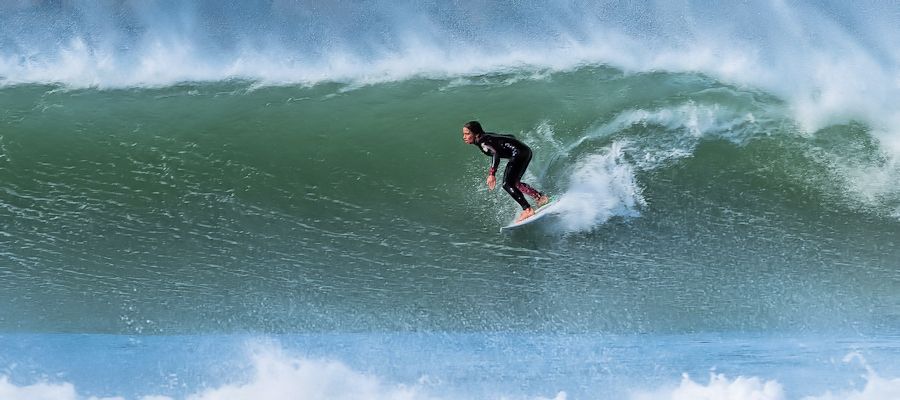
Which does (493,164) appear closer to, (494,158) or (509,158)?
(494,158)

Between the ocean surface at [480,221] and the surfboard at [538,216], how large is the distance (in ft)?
0.28

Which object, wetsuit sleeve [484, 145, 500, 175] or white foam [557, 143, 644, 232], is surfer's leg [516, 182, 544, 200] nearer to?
white foam [557, 143, 644, 232]

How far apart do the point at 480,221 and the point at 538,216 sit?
59 cm

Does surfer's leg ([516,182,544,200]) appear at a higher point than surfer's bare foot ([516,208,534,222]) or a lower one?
higher

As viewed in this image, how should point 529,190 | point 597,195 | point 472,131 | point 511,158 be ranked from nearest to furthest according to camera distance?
point 472,131 < point 511,158 < point 529,190 < point 597,195

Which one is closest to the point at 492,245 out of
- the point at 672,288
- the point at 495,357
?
the point at 495,357

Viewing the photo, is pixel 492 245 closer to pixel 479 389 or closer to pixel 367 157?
pixel 479 389

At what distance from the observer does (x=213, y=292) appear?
28.2 feet

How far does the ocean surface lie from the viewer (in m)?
8.22

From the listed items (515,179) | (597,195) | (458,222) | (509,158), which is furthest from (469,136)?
(597,195)

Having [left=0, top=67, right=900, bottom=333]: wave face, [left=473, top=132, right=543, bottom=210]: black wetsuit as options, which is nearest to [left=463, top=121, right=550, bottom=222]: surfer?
[left=473, top=132, right=543, bottom=210]: black wetsuit

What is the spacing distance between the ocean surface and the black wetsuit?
301 mm

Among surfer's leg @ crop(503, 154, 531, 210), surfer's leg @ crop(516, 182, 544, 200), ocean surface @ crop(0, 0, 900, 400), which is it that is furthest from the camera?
surfer's leg @ crop(516, 182, 544, 200)

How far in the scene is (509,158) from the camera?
28.1 feet
